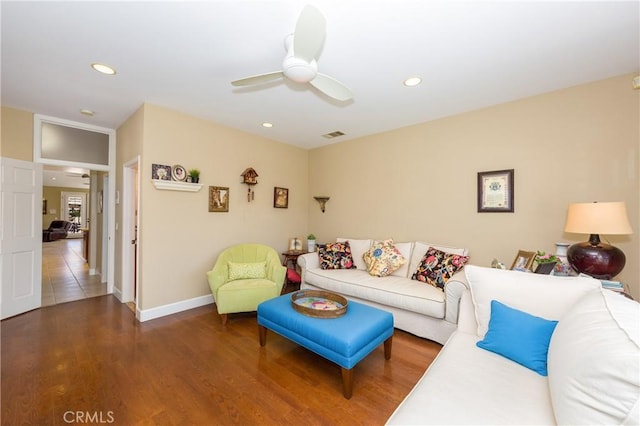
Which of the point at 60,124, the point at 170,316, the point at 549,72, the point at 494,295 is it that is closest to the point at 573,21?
the point at 549,72

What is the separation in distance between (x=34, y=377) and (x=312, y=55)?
3165 millimetres

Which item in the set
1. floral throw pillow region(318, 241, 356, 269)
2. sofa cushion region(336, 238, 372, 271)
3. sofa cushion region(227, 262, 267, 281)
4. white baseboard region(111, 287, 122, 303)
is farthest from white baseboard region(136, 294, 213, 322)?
sofa cushion region(336, 238, 372, 271)

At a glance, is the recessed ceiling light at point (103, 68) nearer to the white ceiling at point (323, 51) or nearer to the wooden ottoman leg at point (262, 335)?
the white ceiling at point (323, 51)

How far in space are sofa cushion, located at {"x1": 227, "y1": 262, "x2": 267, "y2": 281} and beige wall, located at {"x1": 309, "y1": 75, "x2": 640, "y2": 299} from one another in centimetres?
166

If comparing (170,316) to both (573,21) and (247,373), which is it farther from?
(573,21)

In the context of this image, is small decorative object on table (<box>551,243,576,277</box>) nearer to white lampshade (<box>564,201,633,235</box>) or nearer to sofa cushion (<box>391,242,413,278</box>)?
white lampshade (<box>564,201,633,235</box>)

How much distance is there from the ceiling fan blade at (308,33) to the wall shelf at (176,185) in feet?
7.71

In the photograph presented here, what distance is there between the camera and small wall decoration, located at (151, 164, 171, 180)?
10.1 ft

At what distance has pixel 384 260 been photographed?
3.37 m

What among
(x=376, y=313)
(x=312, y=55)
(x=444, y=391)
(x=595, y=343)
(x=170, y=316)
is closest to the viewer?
(x=595, y=343)

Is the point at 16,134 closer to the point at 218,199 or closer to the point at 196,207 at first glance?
the point at 196,207

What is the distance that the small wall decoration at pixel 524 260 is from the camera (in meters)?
2.47

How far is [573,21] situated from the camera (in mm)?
1688

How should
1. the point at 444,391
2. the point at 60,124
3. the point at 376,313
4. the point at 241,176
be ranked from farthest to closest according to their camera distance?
the point at 241,176 → the point at 60,124 → the point at 376,313 → the point at 444,391
